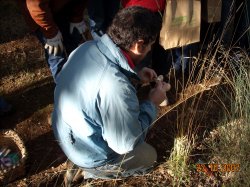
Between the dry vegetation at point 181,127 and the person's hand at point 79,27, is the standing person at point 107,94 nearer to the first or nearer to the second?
the dry vegetation at point 181,127

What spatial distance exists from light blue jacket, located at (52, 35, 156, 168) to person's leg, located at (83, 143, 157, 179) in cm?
17

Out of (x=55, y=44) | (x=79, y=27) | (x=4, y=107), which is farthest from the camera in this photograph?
(x=4, y=107)

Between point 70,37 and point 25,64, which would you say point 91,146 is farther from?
point 25,64

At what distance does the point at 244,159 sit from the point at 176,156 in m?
0.44

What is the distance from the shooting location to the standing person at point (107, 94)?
2035 millimetres

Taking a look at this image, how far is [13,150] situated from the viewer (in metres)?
2.89

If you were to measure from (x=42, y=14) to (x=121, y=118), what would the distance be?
99 centimetres

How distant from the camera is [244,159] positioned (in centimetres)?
247

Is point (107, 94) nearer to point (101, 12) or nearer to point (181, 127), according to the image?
point (181, 127)

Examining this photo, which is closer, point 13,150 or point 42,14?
point 42,14

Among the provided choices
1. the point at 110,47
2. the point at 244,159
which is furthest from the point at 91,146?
the point at 244,159

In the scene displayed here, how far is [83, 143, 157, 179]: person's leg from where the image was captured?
98.7 inches

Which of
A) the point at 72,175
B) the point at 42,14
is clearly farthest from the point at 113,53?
the point at 72,175

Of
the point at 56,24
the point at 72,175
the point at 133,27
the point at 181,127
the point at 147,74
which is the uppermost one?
Result: the point at 133,27
